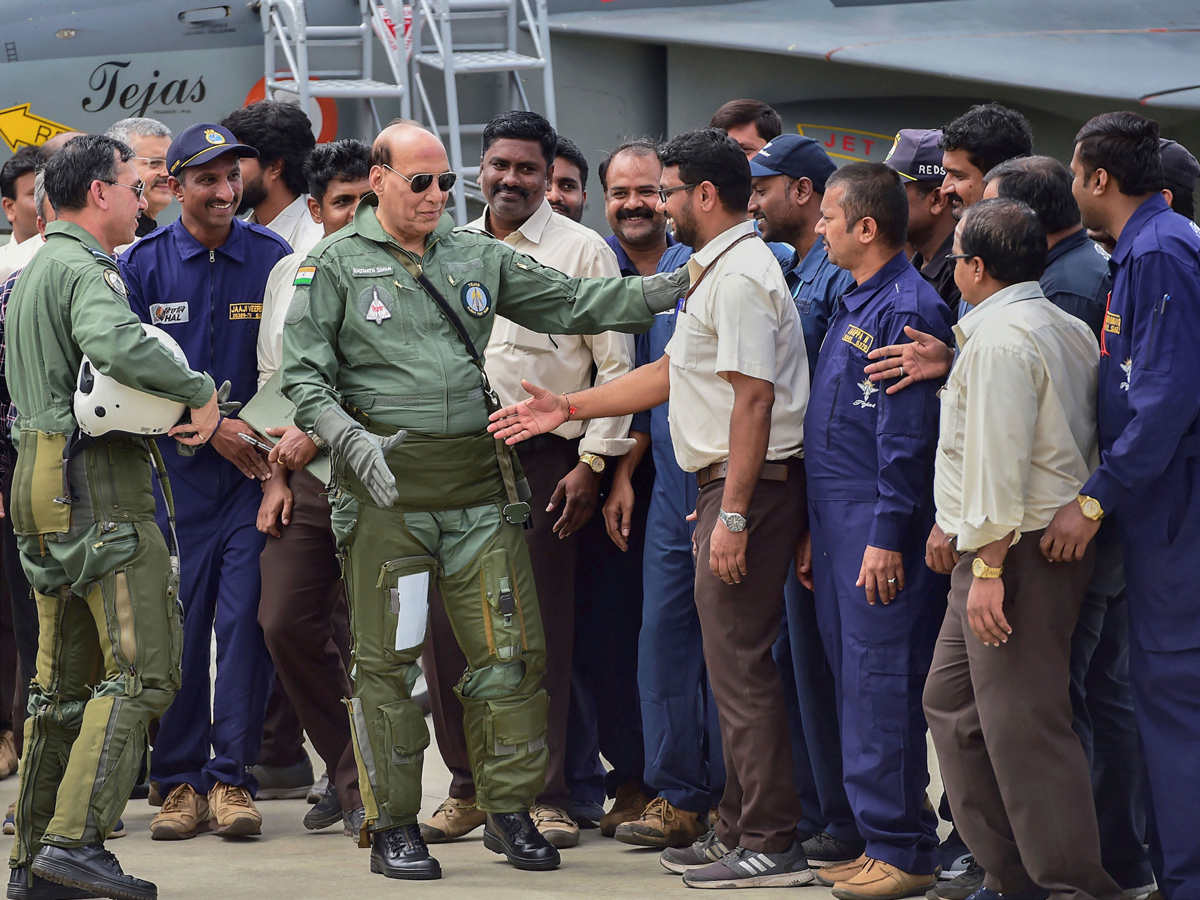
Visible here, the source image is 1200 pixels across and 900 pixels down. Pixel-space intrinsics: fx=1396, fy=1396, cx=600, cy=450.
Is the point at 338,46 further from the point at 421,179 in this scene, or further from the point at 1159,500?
the point at 1159,500

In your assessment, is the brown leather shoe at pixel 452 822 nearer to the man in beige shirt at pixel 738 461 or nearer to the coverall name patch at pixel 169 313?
the man in beige shirt at pixel 738 461

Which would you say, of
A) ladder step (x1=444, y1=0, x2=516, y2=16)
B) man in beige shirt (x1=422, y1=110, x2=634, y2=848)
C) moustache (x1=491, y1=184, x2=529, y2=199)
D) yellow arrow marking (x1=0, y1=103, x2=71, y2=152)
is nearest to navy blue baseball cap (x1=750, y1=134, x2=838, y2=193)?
man in beige shirt (x1=422, y1=110, x2=634, y2=848)

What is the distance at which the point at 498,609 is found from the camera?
152 inches

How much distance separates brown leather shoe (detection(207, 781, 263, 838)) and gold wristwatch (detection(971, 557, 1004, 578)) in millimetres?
2438

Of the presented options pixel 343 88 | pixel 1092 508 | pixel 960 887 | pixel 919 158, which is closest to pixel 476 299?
pixel 919 158

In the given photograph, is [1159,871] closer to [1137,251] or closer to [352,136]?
[1137,251]

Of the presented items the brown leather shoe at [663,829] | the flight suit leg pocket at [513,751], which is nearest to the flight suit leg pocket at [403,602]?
the flight suit leg pocket at [513,751]

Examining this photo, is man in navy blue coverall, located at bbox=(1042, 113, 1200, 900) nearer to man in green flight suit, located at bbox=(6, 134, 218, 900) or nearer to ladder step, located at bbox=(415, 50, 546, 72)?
man in green flight suit, located at bbox=(6, 134, 218, 900)

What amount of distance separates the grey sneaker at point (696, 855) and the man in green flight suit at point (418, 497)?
13.1 inches

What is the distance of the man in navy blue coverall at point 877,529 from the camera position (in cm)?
352

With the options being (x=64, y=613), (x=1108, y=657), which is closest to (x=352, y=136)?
(x=64, y=613)

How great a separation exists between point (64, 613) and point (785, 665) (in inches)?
79.7

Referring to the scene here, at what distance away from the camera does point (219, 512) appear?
181 inches

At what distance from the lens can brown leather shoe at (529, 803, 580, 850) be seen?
4.21 meters
